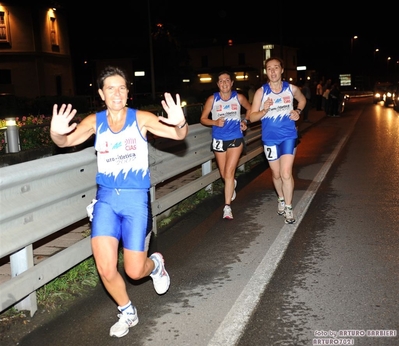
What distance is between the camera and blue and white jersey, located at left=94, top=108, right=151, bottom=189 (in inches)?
168

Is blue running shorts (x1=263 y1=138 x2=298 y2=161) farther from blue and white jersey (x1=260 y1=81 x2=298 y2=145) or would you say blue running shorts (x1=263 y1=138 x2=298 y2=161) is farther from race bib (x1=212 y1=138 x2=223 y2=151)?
race bib (x1=212 y1=138 x2=223 y2=151)

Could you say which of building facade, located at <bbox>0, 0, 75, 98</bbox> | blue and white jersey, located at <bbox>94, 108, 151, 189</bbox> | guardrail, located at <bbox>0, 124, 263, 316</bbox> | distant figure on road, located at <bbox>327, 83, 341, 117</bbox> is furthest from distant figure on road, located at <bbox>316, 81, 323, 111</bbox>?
blue and white jersey, located at <bbox>94, 108, 151, 189</bbox>

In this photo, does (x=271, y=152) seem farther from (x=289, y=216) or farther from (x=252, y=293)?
(x=252, y=293)

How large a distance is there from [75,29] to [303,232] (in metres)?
68.4

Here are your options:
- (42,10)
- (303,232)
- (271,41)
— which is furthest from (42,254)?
(271,41)

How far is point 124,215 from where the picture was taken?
13.9ft

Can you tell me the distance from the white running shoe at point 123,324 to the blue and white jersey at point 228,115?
152 inches

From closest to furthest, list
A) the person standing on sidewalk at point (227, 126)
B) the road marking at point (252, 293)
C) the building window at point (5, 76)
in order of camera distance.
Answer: the road marking at point (252, 293), the person standing on sidewalk at point (227, 126), the building window at point (5, 76)

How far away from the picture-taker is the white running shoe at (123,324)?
4176mm

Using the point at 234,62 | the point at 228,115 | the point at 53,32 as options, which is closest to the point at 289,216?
the point at 228,115

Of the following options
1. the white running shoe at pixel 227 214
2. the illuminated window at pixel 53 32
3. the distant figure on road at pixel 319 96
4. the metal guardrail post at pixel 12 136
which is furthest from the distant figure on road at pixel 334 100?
the white running shoe at pixel 227 214

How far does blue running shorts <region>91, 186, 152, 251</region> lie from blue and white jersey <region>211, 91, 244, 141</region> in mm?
3627

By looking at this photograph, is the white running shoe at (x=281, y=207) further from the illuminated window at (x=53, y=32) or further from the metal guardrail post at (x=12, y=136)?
the illuminated window at (x=53, y=32)

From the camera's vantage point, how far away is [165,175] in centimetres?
725
